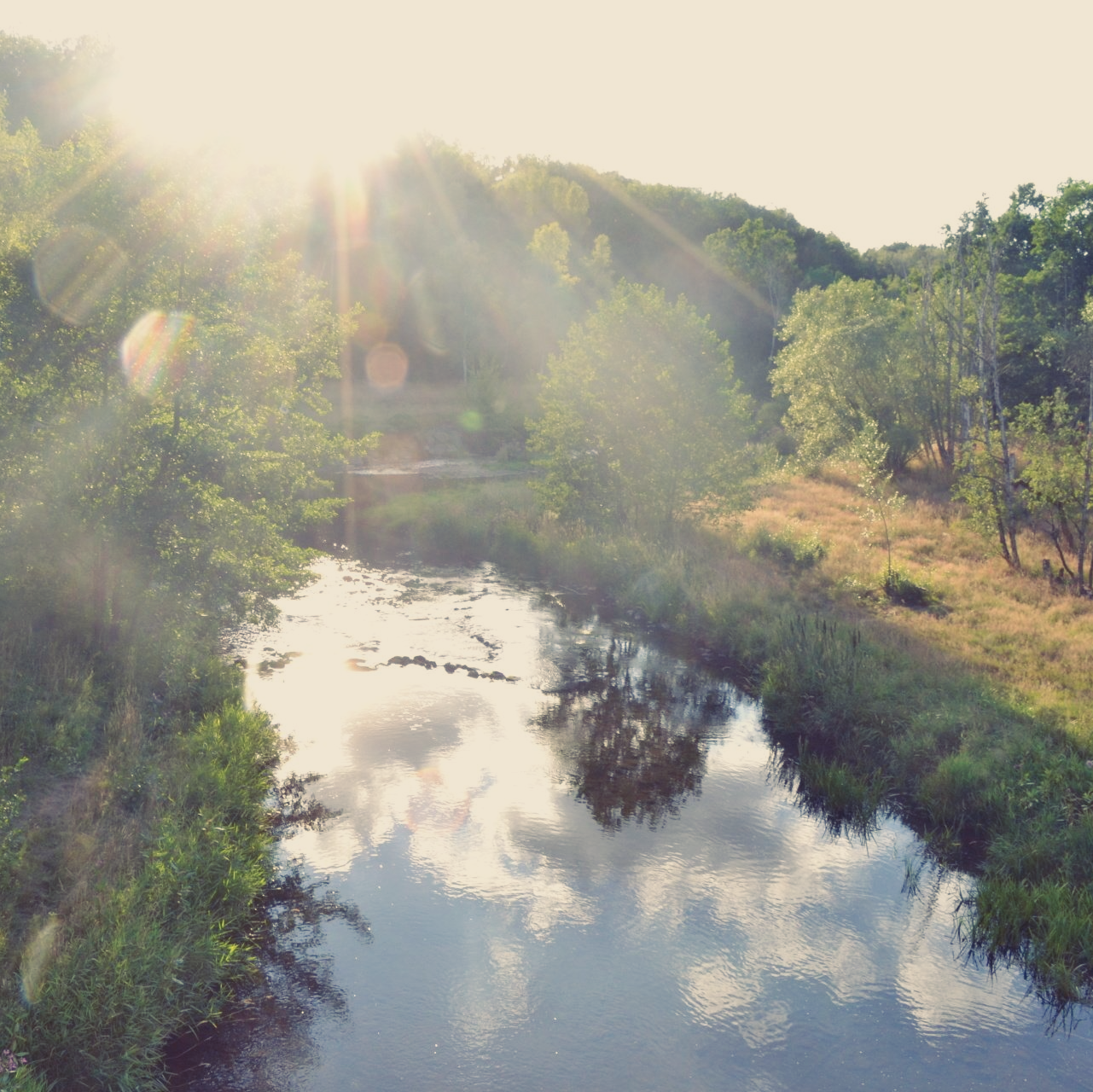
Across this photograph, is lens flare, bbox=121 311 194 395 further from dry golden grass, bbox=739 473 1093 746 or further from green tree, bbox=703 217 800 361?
green tree, bbox=703 217 800 361

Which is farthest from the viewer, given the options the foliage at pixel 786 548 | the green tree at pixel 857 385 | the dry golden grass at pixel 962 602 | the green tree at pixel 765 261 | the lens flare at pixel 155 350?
the green tree at pixel 765 261

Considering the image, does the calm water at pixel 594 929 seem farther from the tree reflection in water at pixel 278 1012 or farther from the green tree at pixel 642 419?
the green tree at pixel 642 419

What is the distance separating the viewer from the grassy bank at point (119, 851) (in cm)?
904

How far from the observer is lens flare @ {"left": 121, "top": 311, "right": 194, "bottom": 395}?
1669 cm

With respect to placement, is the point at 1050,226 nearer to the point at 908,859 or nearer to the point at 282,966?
the point at 908,859

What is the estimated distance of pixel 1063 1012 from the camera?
11.1 metres

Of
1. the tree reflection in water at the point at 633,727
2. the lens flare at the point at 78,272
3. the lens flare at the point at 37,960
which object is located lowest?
the tree reflection in water at the point at 633,727

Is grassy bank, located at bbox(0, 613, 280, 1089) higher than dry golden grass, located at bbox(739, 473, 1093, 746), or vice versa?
dry golden grass, located at bbox(739, 473, 1093, 746)

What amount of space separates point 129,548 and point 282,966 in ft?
29.7

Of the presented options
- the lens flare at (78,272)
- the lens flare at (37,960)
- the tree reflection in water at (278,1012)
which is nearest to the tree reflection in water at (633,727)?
the tree reflection in water at (278,1012)

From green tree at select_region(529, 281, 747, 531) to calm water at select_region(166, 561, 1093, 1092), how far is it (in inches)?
591

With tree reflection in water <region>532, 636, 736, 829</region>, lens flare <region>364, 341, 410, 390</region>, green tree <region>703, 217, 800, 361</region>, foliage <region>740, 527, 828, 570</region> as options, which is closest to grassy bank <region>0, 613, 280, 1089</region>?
tree reflection in water <region>532, 636, 736, 829</region>

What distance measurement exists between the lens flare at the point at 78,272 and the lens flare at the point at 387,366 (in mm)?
61047

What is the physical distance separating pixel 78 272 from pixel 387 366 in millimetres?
65669
